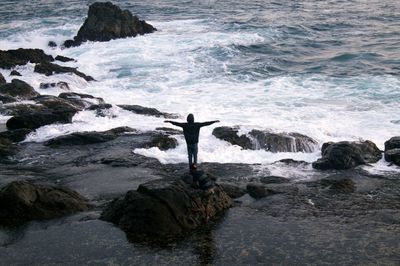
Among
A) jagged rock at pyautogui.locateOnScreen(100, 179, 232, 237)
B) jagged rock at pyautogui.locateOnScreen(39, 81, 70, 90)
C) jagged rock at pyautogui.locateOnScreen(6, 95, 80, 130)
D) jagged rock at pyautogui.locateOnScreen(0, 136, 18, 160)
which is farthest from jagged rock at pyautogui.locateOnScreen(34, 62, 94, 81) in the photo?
jagged rock at pyautogui.locateOnScreen(100, 179, 232, 237)

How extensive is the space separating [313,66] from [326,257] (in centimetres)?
2356

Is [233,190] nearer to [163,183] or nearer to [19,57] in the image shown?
[163,183]

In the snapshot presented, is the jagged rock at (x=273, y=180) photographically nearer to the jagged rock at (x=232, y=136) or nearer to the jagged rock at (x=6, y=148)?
the jagged rock at (x=232, y=136)

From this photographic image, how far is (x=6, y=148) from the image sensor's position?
1741cm

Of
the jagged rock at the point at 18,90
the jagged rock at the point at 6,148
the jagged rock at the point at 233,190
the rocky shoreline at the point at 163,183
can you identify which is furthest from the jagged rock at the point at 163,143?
the jagged rock at the point at 18,90

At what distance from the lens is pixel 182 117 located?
75.0 feet

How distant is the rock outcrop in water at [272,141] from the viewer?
1811cm

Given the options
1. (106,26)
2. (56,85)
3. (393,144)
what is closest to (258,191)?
(393,144)

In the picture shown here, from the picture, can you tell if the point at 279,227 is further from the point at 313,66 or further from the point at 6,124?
the point at 313,66

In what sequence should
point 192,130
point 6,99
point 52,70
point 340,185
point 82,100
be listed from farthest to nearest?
point 52,70 → point 82,100 → point 6,99 → point 340,185 → point 192,130

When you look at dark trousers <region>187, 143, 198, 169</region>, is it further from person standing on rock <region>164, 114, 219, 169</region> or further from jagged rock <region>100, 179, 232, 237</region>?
jagged rock <region>100, 179, 232, 237</region>

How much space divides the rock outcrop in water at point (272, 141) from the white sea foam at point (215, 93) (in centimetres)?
37

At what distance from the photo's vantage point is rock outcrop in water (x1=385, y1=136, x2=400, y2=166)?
1581cm

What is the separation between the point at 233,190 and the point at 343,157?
4085 mm
